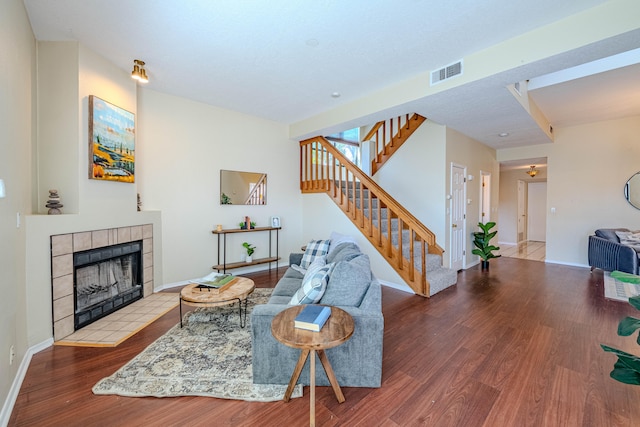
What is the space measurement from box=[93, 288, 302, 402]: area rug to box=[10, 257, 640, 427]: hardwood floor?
7 cm

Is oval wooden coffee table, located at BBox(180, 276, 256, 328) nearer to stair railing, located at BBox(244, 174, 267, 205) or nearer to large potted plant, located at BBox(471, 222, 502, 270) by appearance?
stair railing, located at BBox(244, 174, 267, 205)

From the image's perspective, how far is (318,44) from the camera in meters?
2.69

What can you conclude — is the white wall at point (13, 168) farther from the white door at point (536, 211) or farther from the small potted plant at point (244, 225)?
the white door at point (536, 211)

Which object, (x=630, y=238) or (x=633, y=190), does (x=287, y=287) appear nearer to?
(x=630, y=238)

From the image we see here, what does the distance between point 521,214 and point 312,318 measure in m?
10.0

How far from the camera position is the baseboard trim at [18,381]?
1619 millimetres

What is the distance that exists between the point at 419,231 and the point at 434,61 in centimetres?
212

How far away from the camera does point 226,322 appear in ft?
9.48

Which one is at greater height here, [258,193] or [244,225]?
[258,193]

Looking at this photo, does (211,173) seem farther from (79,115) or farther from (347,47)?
(347,47)

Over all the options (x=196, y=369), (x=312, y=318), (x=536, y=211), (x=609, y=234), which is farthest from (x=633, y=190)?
(x=196, y=369)

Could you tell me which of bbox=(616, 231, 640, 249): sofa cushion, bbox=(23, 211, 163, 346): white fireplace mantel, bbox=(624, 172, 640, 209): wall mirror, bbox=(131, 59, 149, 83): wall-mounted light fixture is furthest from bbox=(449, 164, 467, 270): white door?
bbox=(23, 211, 163, 346): white fireplace mantel

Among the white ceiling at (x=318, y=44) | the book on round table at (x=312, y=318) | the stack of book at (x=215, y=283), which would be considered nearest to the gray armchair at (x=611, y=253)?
the white ceiling at (x=318, y=44)

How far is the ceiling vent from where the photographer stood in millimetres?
2939
